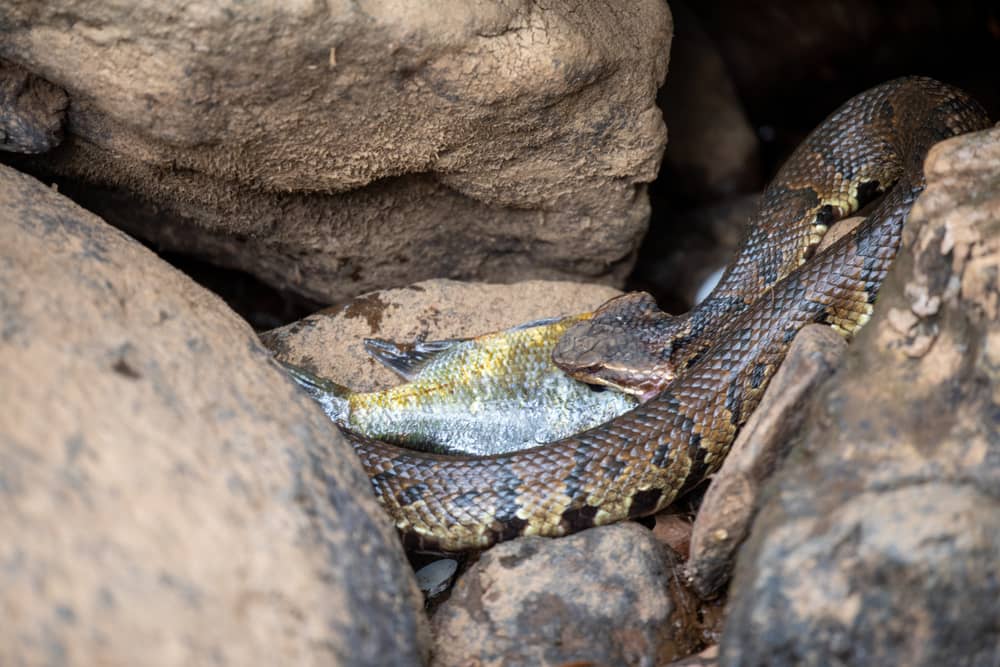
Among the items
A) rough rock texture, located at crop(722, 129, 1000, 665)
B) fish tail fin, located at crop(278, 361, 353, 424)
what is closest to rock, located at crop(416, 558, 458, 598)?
fish tail fin, located at crop(278, 361, 353, 424)

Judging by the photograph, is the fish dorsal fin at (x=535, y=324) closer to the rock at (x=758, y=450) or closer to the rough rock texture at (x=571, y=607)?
the rough rock texture at (x=571, y=607)

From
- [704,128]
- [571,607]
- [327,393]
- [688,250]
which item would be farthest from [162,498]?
[704,128]

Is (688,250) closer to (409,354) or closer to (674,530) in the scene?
(409,354)

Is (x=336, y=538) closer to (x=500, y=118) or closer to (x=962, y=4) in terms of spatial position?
(x=500, y=118)

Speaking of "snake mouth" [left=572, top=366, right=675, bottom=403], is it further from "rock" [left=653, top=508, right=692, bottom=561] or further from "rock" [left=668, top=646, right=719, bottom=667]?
"rock" [left=668, top=646, right=719, bottom=667]

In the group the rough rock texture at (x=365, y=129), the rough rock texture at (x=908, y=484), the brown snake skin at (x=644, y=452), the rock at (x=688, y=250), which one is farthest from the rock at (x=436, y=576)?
the rock at (x=688, y=250)

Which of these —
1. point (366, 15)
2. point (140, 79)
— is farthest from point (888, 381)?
point (140, 79)
